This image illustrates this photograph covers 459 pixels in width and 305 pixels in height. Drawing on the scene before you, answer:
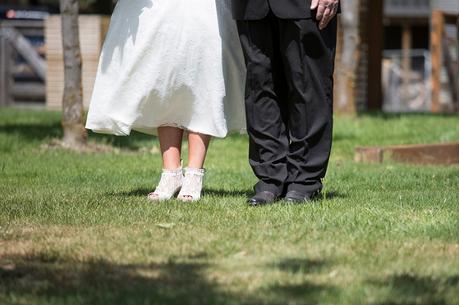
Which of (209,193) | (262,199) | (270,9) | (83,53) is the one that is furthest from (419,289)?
(83,53)

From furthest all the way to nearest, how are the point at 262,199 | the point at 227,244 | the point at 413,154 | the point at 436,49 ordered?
1. the point at 436,49
2. the point at 413,154
3. the point at 262,199
4. the point at 227,244

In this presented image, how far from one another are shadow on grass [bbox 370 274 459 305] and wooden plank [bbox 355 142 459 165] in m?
5.75

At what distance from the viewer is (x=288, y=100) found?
19.8ft

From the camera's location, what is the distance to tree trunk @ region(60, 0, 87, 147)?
33.4ft

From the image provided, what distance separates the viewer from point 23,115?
1550cm

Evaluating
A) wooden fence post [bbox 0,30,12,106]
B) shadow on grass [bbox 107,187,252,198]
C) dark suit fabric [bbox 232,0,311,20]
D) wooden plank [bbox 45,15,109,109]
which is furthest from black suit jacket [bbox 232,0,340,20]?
wooden fence post [bbox 0,30,12,106]

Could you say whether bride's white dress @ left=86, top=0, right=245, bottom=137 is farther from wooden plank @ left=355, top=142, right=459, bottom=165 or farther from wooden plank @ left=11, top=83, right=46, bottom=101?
wooden plank @ left=11, top=83, right=46, bottom=101

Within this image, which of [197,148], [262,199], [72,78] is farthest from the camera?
[72,78]

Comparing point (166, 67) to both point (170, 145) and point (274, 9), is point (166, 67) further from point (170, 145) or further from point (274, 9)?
point (274, 9)

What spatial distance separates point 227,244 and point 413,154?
5.66 metres

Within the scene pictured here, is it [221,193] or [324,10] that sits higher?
[324,10]

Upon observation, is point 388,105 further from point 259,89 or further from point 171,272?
point 171,272

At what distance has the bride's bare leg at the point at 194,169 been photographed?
602cm

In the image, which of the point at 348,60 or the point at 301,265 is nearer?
the point at 301,265
